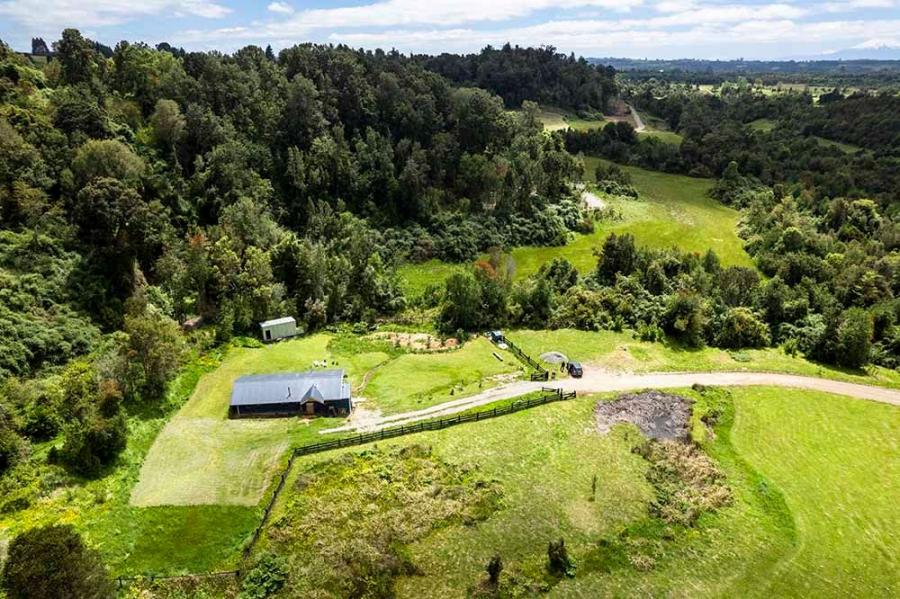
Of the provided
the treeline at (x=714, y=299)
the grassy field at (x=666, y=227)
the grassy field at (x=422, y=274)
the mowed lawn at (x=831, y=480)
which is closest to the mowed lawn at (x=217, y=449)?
the treeline at (x=714, y=299)

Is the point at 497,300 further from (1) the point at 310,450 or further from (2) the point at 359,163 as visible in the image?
(2) the point at 359,163

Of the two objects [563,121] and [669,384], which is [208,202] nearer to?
[669,384]

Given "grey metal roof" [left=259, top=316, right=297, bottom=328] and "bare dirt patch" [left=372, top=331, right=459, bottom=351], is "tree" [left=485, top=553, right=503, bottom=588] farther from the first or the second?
"grey metal roof" [left=259, top=316, right=297, bottom=328]

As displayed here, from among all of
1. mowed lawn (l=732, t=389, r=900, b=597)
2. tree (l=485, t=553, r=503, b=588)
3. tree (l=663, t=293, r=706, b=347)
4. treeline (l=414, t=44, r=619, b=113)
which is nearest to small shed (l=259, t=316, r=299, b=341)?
tree (l=485, t=553, r=503, b=588)

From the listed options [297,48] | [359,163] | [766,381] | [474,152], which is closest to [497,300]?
[766,381]

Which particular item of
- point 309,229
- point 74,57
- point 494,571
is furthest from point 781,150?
point 74,57

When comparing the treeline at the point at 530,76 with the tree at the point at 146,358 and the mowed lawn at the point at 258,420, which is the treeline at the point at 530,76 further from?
the tree at the point at 146,358
